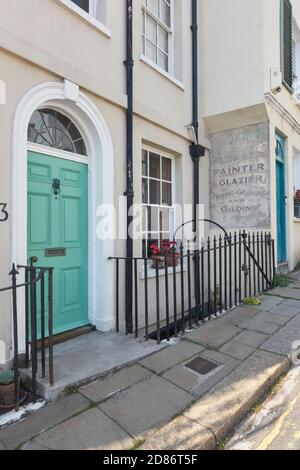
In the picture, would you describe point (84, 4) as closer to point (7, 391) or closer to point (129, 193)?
point (129, 193)

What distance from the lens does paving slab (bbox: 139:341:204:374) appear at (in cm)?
316

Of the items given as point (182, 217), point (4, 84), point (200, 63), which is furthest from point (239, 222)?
point (4, 84)

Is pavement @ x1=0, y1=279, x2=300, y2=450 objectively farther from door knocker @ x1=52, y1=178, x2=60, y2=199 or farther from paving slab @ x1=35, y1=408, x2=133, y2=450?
door knocker @ x1=52, y1=178, x2=60, y2=199

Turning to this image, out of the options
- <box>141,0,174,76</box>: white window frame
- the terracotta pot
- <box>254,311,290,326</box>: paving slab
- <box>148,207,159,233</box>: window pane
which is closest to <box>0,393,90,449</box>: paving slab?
the terracotta pot

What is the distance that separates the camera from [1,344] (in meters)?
3.02

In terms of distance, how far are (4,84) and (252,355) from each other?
381 centimetres

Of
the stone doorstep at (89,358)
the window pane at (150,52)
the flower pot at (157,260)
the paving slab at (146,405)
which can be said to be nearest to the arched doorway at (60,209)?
the stone doorstep at (89,358)

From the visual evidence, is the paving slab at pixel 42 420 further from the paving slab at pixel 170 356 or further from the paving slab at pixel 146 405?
the paving slab at pixel 170 356

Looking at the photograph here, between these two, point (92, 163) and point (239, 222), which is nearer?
point (92, 163)

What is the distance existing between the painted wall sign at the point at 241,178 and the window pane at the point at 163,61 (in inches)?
68.4

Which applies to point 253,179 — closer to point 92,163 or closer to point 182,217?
point 182,217

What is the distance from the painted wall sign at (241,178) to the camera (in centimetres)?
614

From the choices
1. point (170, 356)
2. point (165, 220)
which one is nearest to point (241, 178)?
point (165, 220)

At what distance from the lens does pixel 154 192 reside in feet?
18.2
